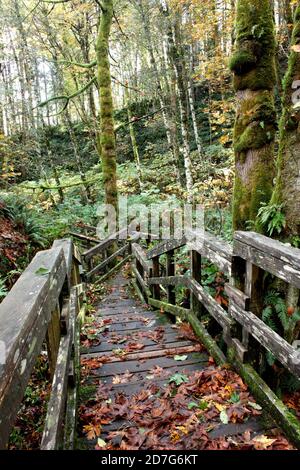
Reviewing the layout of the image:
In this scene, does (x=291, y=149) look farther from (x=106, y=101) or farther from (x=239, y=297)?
(x=106, y=101)

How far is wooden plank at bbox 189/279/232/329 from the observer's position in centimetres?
350

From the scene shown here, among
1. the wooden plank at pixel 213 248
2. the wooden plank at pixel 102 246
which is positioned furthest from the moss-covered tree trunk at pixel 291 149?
the wooden plank at pixel 102 246

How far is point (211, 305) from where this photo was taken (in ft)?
12.7

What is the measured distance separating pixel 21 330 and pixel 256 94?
4.31 meters

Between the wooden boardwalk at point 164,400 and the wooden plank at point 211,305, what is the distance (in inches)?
18.8

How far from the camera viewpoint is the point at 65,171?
83.5 ft

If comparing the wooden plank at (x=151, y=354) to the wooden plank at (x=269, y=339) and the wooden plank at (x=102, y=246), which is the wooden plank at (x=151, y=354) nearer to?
the wooden plank at (x=269, y=339)

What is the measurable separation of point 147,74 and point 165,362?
66.6ft

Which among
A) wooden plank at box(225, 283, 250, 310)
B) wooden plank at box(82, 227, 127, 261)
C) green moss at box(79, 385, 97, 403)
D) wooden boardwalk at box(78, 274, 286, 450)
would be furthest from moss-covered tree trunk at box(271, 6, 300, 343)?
wooden plank at box(82, 227, 127, 261)

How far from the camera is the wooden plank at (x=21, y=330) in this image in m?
1.31

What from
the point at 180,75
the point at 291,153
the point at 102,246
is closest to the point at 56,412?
the point at 291,153

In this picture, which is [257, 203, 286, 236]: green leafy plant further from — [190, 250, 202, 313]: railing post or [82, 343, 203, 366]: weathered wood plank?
[82, 343, 203, 366]: weathered wood plank

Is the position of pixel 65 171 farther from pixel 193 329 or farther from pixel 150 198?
pixel 193 329

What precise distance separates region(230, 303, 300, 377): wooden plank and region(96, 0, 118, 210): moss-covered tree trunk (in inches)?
337
